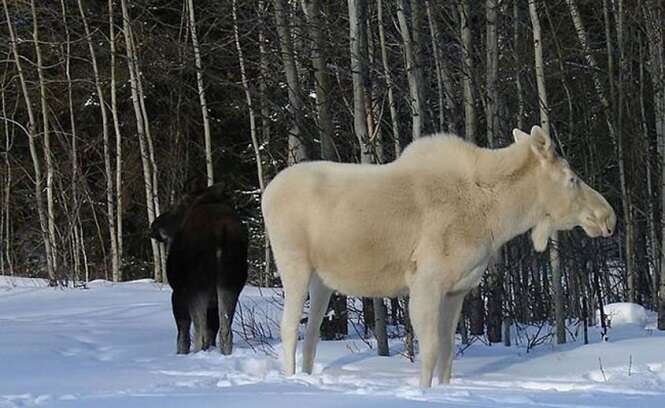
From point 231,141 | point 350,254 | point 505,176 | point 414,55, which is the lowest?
point 350,254

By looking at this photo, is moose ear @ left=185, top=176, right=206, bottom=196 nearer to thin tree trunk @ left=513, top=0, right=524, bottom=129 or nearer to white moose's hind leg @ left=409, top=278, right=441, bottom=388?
thin tree trunk @ left=513, top=0, right=524, bottom=129

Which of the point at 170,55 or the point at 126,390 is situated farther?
the point at 170,55

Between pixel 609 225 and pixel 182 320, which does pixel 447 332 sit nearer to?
pixel 609 225

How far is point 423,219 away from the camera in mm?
8422

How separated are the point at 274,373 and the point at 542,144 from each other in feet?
8.85

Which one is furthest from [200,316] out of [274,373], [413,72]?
[413,72]

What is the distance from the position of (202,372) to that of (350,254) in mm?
1670

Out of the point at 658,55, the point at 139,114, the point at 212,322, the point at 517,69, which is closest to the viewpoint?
the point at 212,322

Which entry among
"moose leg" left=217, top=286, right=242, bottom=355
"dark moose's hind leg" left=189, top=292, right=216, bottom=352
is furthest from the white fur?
"dark moose's hind leg" left=189, top=292, right=216, bottom=352

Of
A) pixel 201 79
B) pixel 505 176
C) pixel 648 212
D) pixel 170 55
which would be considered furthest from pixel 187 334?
pixel 170 55

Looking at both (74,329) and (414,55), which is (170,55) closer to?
(74,329)

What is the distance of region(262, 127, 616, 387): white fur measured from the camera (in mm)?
8344

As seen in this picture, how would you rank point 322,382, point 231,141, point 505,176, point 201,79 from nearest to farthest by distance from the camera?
point 322,382 → point 505,176 → point 201,79 → point 231,141

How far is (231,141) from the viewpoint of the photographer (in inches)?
1270
